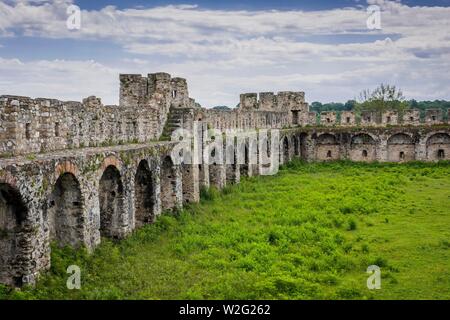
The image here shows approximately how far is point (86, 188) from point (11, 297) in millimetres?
3880

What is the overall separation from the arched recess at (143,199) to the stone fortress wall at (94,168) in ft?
0.11

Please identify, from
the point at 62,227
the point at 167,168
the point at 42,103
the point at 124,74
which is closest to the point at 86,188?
the point at 62,227

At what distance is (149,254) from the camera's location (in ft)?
46.9

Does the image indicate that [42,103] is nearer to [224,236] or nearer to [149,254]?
[149,254]

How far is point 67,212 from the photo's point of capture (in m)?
12.9

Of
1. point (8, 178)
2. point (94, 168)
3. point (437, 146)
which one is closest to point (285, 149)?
point (437, 146)

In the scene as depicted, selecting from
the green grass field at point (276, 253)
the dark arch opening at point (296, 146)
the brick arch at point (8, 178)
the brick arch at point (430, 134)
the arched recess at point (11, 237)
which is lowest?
the green grass field at point (276, 253)

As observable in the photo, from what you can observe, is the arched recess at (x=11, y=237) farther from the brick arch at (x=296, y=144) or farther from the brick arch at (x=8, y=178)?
the brick arch at (x=296, y=144)

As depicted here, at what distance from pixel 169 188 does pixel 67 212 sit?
22.5ft

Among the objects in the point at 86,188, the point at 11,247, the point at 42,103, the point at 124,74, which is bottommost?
the point at 11,247

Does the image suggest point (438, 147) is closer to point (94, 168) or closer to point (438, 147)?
point (438, 147)

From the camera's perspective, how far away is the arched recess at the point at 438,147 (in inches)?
1476

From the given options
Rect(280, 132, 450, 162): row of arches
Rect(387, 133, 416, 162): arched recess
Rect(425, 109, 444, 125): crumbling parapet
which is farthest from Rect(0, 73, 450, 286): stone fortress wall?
Rect(425, 109, 444, 125): crumbling parapet

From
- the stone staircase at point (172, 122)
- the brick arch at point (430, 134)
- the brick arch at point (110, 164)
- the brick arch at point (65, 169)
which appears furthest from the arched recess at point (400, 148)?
the brick arch at point (65, 169)
